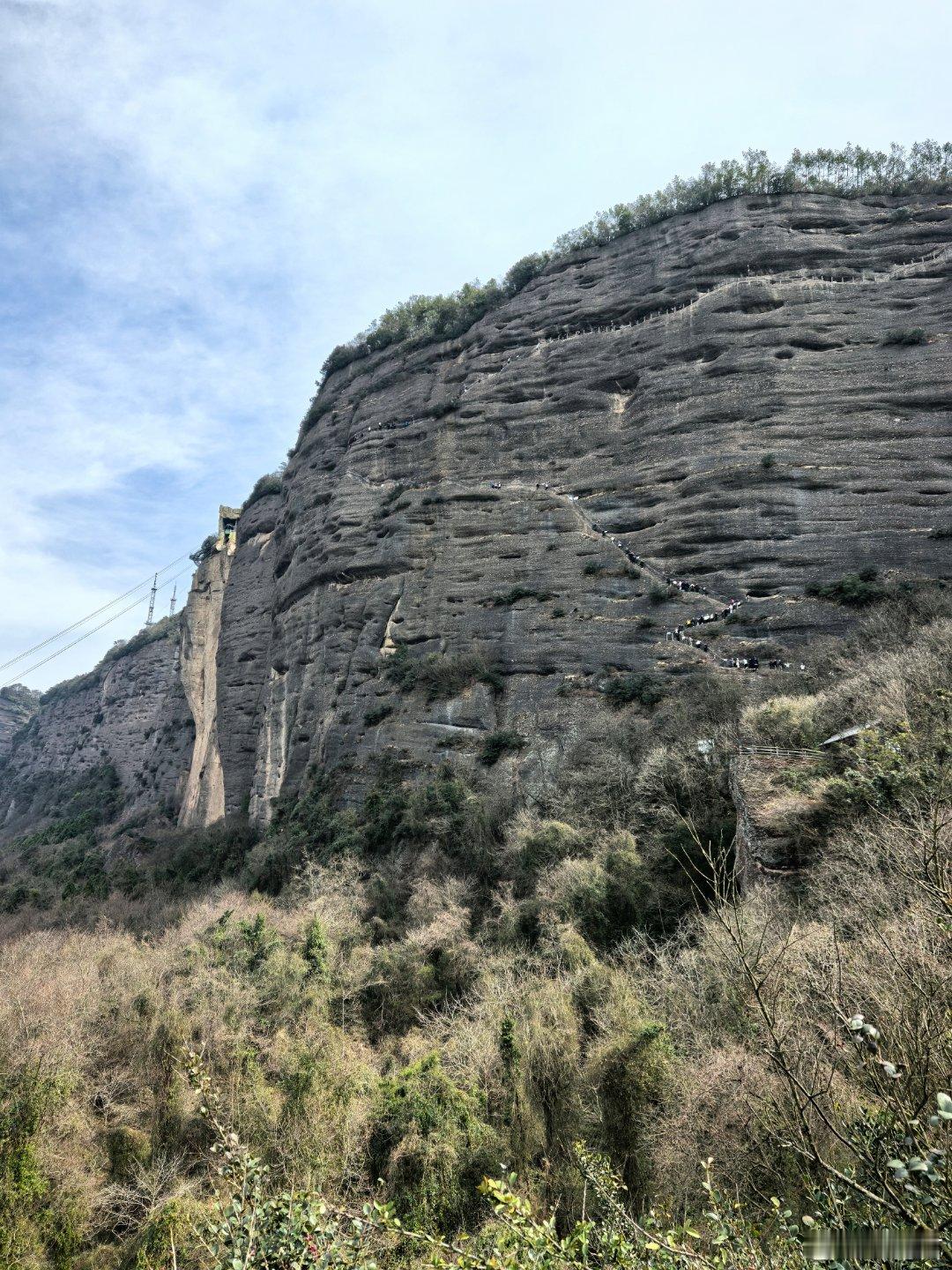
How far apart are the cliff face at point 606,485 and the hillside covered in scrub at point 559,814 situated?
0.53ft

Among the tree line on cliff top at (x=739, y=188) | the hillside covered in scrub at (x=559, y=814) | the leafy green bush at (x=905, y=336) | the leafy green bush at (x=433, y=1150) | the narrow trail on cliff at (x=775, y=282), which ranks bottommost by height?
the leafy green bush at (x=433, y=1150)

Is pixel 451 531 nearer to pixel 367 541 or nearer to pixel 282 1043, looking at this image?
pixel 367 541

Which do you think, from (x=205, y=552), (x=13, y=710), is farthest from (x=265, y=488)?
(x=13, y=710)

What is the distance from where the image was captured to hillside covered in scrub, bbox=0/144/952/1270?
19.8ft

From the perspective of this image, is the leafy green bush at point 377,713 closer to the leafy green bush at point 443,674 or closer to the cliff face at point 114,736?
the leafy green bush at point 443,674

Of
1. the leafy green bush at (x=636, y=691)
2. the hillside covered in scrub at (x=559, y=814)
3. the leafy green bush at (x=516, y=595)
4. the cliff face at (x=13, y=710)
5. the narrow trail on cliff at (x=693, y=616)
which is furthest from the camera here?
the cliff face at (x=13, y=710)

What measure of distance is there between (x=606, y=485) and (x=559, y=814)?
1426cm

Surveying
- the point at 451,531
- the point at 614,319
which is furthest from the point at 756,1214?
the point at 614,319

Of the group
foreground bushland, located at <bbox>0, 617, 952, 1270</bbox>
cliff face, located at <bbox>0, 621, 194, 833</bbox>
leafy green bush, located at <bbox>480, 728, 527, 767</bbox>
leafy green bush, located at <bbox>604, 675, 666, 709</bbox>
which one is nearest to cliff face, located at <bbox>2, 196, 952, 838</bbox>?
leafy green bush, located at <bbox>480, 728, 527, 767</bbox>

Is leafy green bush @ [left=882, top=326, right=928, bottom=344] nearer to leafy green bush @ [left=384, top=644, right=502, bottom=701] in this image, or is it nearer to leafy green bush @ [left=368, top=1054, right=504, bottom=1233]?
leafy green bush @ [left=384, top=644, right=502, bottom=701]

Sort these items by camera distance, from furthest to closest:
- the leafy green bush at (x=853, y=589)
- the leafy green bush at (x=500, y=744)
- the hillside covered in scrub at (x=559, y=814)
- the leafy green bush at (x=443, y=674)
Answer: the leafy green bush at (x=443, y=674)
the leafy green bush at (x=500, y=744)
the leafy green bush at (x=853, y=589)
the hillside covered in scrub at (x=559, y=814)

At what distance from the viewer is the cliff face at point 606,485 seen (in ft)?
77.7

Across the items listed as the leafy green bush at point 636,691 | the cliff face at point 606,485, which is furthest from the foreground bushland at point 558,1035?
the cliff face at point 606,485

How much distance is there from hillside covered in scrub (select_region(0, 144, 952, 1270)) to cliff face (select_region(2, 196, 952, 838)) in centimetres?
16
